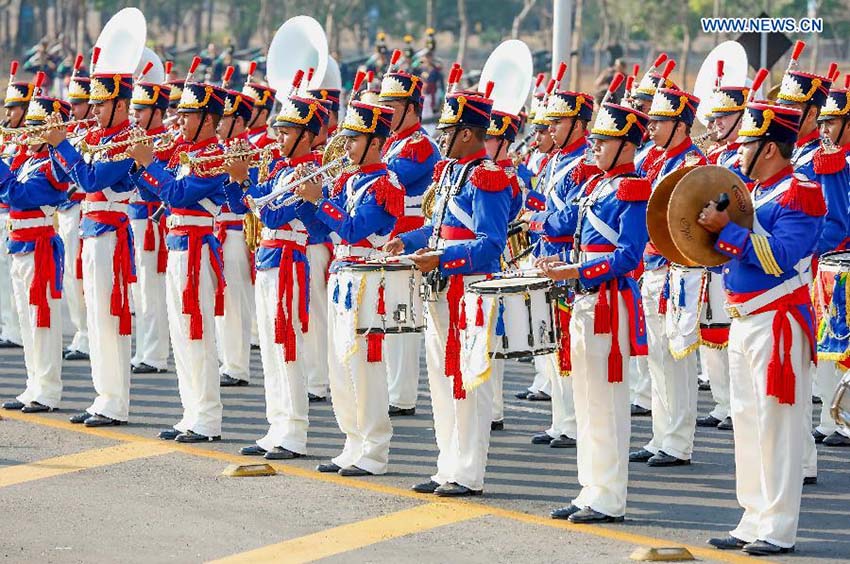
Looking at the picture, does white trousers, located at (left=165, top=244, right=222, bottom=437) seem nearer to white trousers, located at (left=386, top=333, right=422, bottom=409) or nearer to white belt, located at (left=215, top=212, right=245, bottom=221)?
white trousers, located at (left=386, top=333, right=422, bottom=409)

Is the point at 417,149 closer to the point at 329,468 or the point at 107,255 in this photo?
the point at 107,255

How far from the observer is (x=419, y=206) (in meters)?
11.8

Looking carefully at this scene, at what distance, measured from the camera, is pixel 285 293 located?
34.3ft

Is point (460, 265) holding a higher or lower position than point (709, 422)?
higher

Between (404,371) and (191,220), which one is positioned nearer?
(191,220)

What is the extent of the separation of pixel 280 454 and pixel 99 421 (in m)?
1.66

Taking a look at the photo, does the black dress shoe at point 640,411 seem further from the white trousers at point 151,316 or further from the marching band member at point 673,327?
the white trousers at point 151,316

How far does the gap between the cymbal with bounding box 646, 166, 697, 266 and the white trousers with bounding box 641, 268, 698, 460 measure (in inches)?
96.2

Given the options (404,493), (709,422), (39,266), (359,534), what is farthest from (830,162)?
(39,266)

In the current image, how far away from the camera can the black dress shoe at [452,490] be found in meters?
9.36

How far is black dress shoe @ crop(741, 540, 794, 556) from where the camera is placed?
8.09 meters

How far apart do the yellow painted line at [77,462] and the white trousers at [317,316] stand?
83.2 inches

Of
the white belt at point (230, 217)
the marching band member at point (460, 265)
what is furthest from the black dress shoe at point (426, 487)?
the white belt at point (230, 217)

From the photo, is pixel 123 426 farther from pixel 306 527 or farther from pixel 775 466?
pixel 775 466
